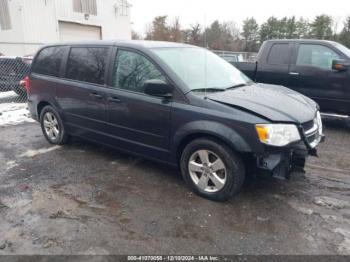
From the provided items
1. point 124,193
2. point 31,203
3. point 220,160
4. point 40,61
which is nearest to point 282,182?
point 220,160

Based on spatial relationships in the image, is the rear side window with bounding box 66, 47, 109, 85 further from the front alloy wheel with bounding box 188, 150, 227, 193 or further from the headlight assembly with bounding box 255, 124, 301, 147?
the headlight assembly with bounding box 255, 124, 301, 147

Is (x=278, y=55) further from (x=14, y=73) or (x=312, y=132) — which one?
(x=14, y=73)

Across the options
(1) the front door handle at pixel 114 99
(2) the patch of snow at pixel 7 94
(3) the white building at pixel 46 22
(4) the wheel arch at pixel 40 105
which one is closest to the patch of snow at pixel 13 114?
(2) the patch of snow at pixel 7 94

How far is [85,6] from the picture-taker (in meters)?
19.5

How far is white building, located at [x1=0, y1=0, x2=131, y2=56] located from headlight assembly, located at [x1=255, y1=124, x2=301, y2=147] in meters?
14.3

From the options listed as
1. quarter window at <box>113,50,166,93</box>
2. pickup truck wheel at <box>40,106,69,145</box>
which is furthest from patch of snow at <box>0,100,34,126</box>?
quarter window at <box>113,50,166,93</box>

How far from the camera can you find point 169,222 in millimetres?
3111

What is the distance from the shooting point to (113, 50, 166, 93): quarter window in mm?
3808

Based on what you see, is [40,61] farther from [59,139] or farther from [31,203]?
[31,203]

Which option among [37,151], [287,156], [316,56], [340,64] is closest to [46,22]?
[37,151]

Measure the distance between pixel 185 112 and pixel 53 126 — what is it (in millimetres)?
2914

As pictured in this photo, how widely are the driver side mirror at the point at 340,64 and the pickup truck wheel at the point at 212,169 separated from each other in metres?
3.99

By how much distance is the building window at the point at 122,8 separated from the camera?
2237 cm

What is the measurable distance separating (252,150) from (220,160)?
1.30ft
